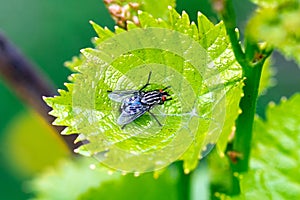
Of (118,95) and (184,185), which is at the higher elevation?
(118,95)

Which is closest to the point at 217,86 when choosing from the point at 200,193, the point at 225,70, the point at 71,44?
the point at 225,70

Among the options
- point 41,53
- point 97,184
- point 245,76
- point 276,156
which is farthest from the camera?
point 41,53

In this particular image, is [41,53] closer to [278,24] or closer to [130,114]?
[130,114]

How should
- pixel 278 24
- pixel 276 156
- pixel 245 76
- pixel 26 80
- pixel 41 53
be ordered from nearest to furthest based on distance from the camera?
1. pixel 278 24
2. pixel 245 76
3. pixel 276 156
4. pixel 26 80
5. pixel 41 53

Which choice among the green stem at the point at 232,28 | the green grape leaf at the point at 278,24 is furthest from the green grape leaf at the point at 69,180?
the green grape leaf at the point at 278,24

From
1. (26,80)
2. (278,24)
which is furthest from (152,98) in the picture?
(26,80)

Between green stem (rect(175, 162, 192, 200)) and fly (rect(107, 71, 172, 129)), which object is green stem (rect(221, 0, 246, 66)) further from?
green stem (rect(175, 162, 192, 200))

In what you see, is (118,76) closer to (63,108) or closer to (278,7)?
(63,108)

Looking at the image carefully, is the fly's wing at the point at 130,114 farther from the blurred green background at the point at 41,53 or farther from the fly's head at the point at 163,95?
the blurred green background at the point at 41,53

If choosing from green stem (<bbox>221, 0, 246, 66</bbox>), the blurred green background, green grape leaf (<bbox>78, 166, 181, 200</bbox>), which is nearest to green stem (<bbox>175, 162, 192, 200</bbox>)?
green grape leaf (<bbox>78, 166, 181, 200</bbox>)
